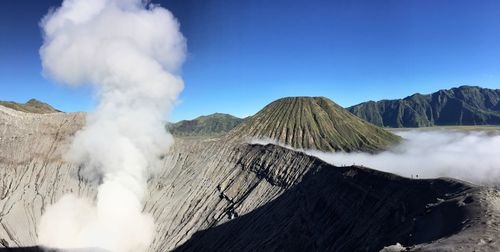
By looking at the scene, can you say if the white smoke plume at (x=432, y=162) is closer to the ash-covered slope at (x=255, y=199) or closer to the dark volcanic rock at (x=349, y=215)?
the ash-covered slope at (x=255, y=199)

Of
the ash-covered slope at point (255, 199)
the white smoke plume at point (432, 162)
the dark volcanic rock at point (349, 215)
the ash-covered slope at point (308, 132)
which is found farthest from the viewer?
the ash-covered slope at point (308, 132)

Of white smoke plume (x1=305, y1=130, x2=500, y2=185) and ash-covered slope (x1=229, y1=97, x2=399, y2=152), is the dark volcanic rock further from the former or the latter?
ash-covered slope (x1=229, y1=97, x2=399, y2=152)

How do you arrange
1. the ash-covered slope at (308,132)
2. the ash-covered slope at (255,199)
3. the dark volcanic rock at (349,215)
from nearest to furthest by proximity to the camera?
the dark volcanic rock at (349,215) < the ash-covered slope at (255,199) < the ash-covered slope at (308,132)

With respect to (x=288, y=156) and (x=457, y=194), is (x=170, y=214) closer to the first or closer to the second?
(x=288, y=156)

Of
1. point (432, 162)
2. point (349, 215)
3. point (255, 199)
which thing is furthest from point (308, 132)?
point (349, 215)

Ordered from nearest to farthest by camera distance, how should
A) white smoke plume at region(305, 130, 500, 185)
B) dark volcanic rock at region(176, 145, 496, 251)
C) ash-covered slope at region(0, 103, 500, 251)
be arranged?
dark volcanic rock at region(176, 145, 496, 251) < ash-covered slope at region(0, 103, 500, 251) < white smoke plume at region(305, 130, 500, 185)

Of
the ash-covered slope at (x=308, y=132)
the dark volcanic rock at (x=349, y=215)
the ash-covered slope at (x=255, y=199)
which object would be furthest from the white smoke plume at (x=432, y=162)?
the dark volcanic rock at (x=349, y=215)

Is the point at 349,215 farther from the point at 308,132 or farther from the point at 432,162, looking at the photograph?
the point at 308,132

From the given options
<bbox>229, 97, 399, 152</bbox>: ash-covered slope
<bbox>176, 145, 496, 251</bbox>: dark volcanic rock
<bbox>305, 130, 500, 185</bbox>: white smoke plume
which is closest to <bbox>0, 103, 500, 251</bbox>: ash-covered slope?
<bbox>176, 145, 496, 251</bbox>: dark volcanic rock

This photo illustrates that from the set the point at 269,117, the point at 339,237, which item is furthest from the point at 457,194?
the point at 269,117
